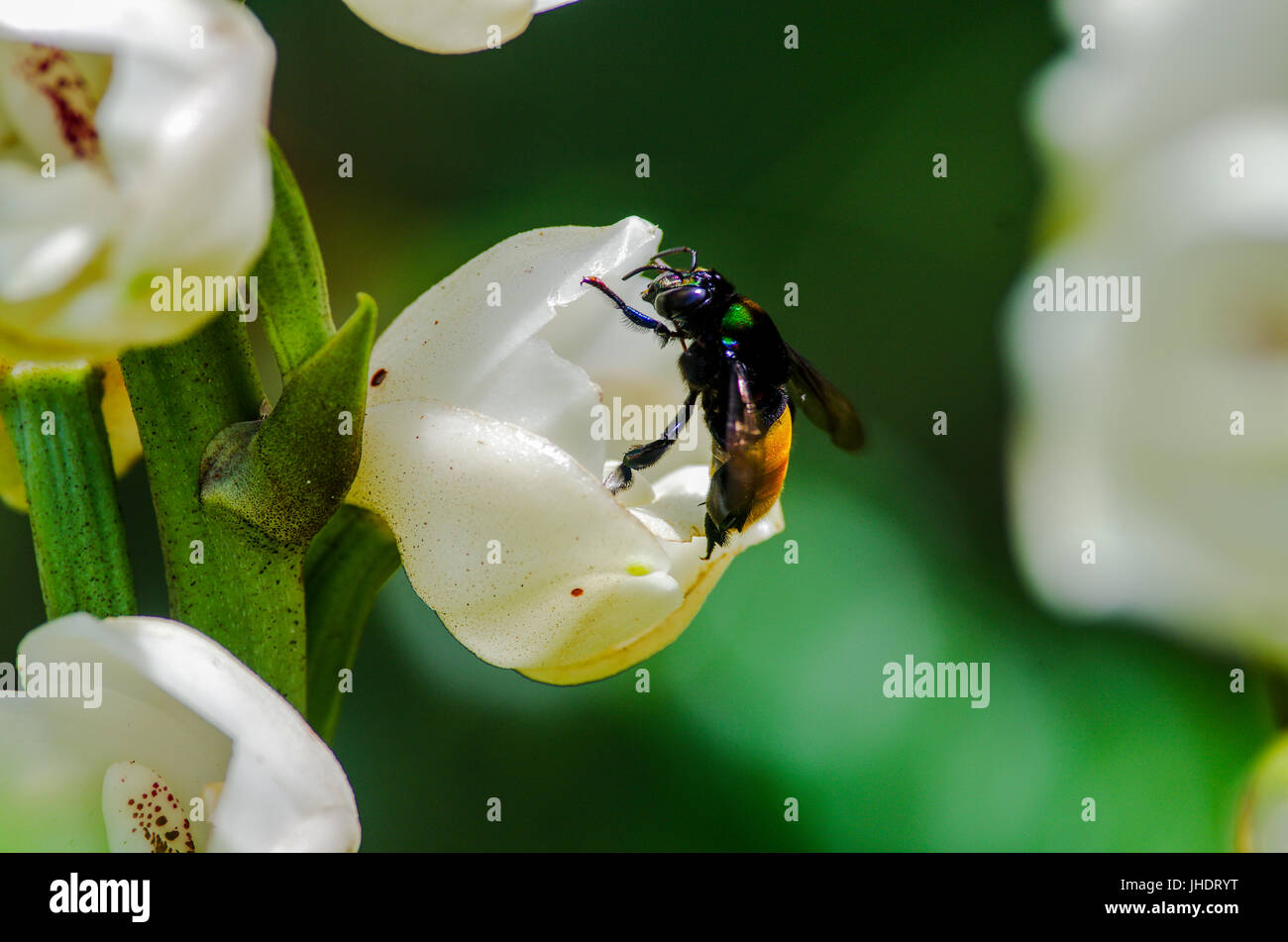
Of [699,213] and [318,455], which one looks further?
[699,213]

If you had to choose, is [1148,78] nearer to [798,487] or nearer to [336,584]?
[798,487]

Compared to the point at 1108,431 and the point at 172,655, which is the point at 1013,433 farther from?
the point at 172,655

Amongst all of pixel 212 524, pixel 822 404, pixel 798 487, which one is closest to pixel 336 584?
pixel 212 524

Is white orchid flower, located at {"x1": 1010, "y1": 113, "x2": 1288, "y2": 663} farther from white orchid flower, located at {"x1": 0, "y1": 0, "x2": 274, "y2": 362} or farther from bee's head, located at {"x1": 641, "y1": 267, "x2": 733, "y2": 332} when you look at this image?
white orchid flower, located at {"x1": 0, "y1": 0, "x2": 274, "y2": 362}
